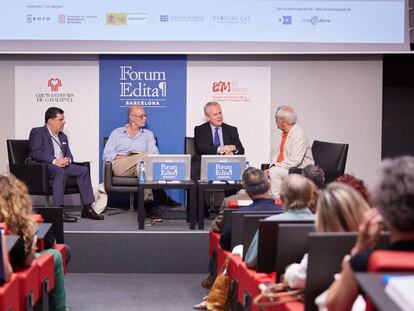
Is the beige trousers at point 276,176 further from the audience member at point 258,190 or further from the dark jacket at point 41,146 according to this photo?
the audience member at point 258,190

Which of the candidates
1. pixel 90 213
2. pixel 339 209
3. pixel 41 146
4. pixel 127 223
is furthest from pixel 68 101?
pixel 339 209

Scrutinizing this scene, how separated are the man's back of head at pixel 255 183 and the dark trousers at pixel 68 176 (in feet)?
9.48

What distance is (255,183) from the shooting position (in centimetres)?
448

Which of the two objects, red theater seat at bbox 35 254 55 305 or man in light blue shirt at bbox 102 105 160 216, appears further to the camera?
man in light blue shirt at bbox 102 105 160 216

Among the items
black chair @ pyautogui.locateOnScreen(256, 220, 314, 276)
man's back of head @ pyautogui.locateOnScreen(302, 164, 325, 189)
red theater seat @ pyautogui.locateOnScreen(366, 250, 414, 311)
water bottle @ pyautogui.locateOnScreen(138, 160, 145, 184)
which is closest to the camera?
red theater seat @ pyautogui.locateOnScreen(366, 250, 414, 311)

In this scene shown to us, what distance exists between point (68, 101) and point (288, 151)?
8.28 feet

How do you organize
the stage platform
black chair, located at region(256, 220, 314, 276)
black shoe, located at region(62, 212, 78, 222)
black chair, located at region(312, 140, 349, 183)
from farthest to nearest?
1. black shoe, located at region(62, 212, 78, 222)
2. black chair, located at region(312, 140, 349, 183)
3. the stage platform
4. black chair, located at region(256, 220, 314, 276)

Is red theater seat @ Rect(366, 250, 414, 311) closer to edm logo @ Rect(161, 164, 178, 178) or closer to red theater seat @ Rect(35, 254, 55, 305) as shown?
red theater seat @ Rect(35, 254, 55, 305)

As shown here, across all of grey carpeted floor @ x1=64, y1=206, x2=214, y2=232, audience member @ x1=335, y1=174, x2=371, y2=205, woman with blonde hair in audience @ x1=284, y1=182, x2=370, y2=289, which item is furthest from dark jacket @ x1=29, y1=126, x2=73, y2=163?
woman with blonde hair in audience @ x1=284, y1=182, x2=370, y2=289

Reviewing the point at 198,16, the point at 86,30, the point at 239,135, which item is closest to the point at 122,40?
the point at 86,30

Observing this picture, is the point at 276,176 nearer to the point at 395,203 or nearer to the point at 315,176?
the point at 315,176

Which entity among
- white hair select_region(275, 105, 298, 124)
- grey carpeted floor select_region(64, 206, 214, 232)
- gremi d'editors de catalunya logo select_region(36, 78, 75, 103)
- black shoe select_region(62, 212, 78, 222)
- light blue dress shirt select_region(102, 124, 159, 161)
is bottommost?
grey carpeted floor select_region(64, 206, 214, 232)

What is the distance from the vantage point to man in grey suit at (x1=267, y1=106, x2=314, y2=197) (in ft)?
23.1

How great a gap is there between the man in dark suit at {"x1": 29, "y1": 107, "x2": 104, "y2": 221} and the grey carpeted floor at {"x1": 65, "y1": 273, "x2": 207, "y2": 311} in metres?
1.00
